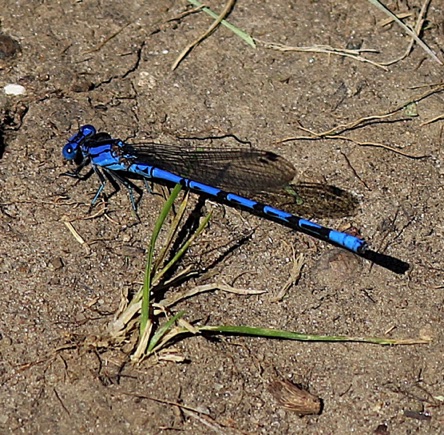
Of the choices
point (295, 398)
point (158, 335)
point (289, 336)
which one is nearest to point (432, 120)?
point (289, 336)

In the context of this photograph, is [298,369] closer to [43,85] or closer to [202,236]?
[202,236]

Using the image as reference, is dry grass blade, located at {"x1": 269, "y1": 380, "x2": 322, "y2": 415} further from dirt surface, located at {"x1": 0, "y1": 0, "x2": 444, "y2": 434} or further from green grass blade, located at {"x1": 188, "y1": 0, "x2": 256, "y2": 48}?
green grass blade, located at {"x1": 188, "y1": 0, "x2": 256, "y2": 48}

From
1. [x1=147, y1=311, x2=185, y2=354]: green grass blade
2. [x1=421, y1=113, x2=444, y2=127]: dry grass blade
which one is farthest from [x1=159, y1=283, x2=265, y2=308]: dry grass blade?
[x1=421, y1=113, x2=444, y2=127]: dry grass blade

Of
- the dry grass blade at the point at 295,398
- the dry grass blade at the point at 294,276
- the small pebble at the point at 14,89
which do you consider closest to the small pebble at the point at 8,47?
the small pebble at the point at 14,89

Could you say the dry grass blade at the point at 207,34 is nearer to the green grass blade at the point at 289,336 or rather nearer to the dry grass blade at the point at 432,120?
the dry grass blade at the point at 432,120

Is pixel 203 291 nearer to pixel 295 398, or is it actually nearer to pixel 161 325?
pixel 161 325
